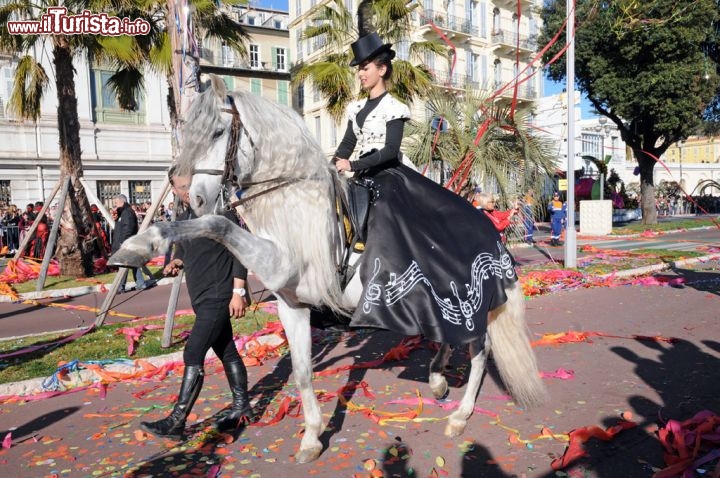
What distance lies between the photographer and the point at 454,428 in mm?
4082

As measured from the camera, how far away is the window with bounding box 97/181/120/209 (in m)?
30.2

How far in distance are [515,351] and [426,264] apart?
133cm

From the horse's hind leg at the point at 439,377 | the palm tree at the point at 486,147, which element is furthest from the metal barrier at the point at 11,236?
the horse's hind leg at the point at 439,377

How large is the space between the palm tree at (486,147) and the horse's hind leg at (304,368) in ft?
22.0

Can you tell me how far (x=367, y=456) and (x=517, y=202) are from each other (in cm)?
788

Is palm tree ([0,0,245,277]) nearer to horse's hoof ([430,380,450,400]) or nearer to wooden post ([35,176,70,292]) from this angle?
wooden post ([35,176,70,292])

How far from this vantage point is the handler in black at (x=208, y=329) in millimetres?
4215

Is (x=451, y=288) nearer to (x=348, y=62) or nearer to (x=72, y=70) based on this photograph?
(x=348, y=62)

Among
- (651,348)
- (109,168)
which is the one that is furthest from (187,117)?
(109,168)

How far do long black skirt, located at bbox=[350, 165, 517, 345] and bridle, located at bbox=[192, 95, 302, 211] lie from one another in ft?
2.43

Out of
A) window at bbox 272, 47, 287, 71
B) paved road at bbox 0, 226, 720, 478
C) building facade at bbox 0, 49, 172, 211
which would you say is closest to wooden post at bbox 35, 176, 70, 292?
paved road at bbox 0, 226, 720, 478

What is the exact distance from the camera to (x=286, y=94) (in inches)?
1779

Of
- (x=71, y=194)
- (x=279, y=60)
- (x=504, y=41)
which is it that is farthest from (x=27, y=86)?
(x=504, y=41)

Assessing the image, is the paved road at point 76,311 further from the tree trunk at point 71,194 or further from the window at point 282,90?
the window at point 282,90
